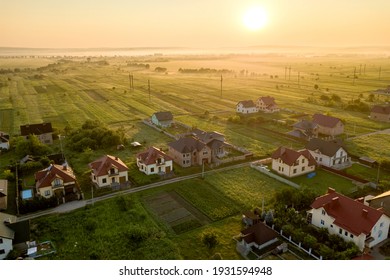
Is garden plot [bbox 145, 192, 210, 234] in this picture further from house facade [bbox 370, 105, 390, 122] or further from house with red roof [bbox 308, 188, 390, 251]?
house facade [bbox 370, 105, 390, 122]

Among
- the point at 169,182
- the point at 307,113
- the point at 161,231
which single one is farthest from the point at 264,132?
the point at 161,231

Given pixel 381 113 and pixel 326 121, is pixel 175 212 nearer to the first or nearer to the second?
pixel 326 121

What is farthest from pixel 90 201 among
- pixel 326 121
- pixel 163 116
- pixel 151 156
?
pixel 326 121

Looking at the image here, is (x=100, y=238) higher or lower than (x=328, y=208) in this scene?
lower

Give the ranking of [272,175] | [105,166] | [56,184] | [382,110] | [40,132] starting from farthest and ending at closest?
[382,110]
[40,132]
[272,175]
[105,166]
[56,184]

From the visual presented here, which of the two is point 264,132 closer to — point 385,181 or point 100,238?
point 385,181

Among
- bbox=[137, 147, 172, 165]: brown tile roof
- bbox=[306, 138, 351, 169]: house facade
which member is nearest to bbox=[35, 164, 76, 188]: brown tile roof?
bbox=[137, 147, 172, 165]: brown tile roof
